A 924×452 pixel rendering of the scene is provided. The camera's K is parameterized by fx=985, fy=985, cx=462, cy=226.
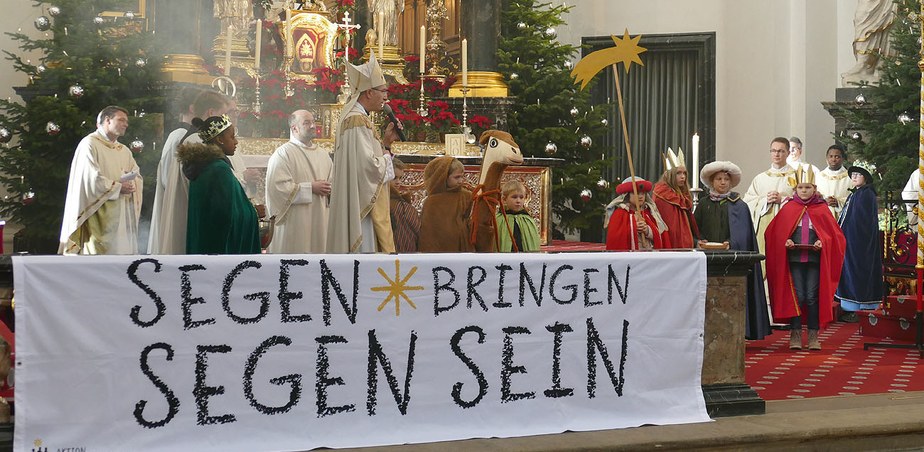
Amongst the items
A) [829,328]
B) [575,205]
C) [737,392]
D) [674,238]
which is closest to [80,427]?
[737,392]

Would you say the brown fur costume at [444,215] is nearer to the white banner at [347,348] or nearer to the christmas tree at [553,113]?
the white banner at [347,348]

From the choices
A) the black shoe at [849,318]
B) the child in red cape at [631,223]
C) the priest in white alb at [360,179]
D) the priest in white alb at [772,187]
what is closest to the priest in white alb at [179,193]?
the priest in white alb at [360,179]

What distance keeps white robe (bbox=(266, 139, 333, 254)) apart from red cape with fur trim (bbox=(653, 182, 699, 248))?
9.31ft

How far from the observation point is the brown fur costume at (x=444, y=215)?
20.4ft

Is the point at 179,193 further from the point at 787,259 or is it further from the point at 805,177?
the point at 805,177

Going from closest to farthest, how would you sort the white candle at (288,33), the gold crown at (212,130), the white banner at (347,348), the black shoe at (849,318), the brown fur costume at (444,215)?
the white banner at (347,348) → the gold crown at (212,130) → the brown fur costume at (444,215) → the black shoe at (849,318) → the white candle at (288,33)

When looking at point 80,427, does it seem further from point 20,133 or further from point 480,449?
point 20,133

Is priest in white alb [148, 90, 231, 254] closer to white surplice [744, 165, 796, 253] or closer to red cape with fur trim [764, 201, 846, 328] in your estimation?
red cape with fur trim [764, 201, 846, 328]

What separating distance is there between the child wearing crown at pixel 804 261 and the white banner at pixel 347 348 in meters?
3.17

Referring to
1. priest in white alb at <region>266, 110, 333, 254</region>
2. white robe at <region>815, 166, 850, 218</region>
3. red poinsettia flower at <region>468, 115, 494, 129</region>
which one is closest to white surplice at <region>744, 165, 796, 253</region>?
white robe at <region>815, 166, 850, 218</region>

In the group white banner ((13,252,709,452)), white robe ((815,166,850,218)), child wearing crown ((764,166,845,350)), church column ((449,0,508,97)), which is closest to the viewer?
white banner ((13,252,709,452))

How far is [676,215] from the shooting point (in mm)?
8094

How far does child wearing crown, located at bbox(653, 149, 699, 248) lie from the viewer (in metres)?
8.05

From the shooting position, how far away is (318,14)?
12203mm
